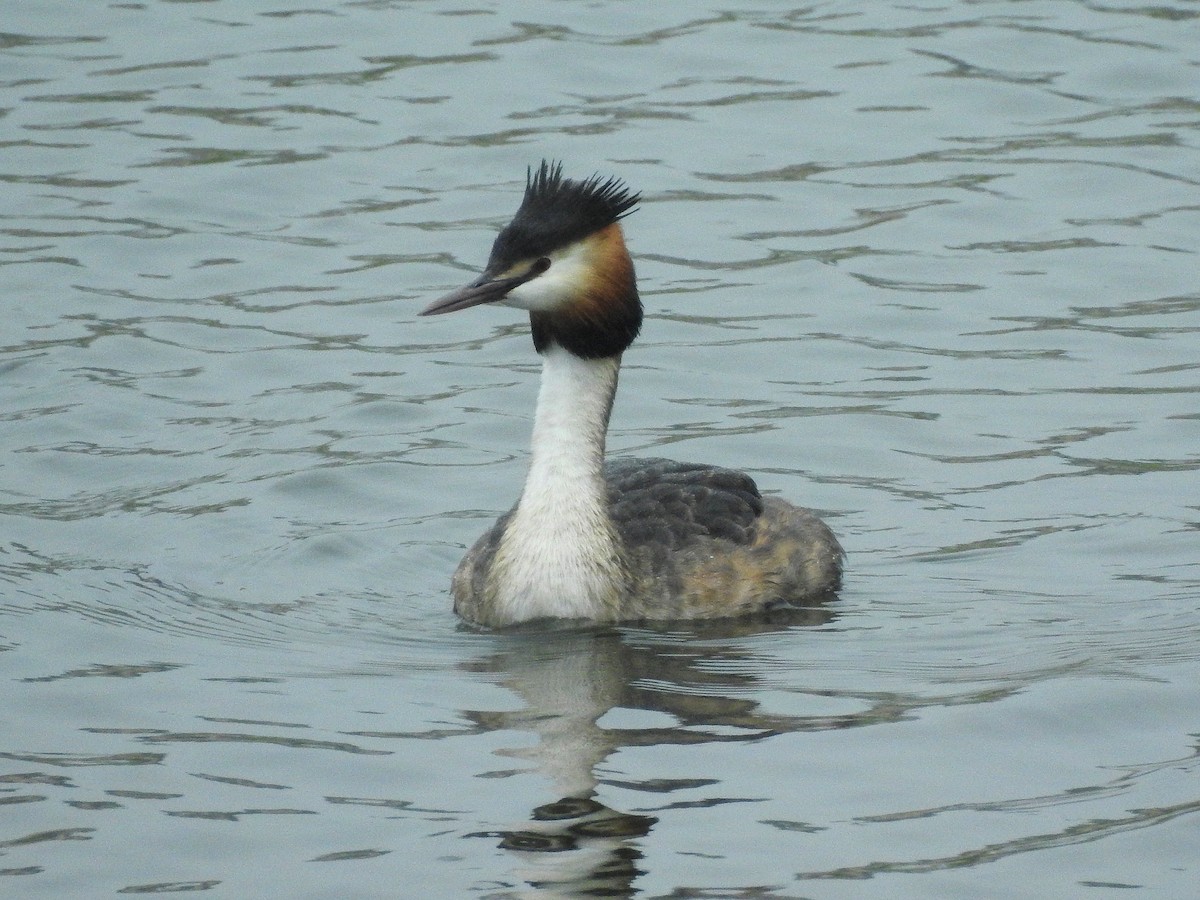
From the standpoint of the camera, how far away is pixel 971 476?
1100 centimetres

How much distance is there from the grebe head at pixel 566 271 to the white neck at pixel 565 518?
0.41 feet

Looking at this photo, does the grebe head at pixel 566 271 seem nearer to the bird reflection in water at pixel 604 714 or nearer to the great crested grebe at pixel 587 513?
the great crested grebe at pixel 587 513

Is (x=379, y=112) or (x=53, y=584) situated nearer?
(x=53, y=584)

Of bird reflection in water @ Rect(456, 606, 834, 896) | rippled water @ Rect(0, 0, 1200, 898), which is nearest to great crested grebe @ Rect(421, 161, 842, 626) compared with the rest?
bird reflection in water @ Rect(456, 606, 834, 896)

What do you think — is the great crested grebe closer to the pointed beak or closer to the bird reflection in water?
the pointed beak

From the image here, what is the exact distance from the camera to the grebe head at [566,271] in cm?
895

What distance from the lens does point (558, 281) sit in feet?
29.7

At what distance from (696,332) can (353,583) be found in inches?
153

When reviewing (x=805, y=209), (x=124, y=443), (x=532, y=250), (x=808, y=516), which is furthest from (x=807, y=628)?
(x=805, y=209)

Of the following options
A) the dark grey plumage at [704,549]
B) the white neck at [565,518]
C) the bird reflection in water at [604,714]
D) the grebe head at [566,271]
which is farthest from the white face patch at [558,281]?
the bird reflection in water at [604,714]

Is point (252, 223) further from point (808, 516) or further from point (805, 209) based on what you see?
point (808, 516)

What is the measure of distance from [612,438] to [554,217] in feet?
9.55

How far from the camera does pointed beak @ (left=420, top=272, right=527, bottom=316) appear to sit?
349 inches

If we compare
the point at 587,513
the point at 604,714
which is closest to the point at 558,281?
the point at 587,513
